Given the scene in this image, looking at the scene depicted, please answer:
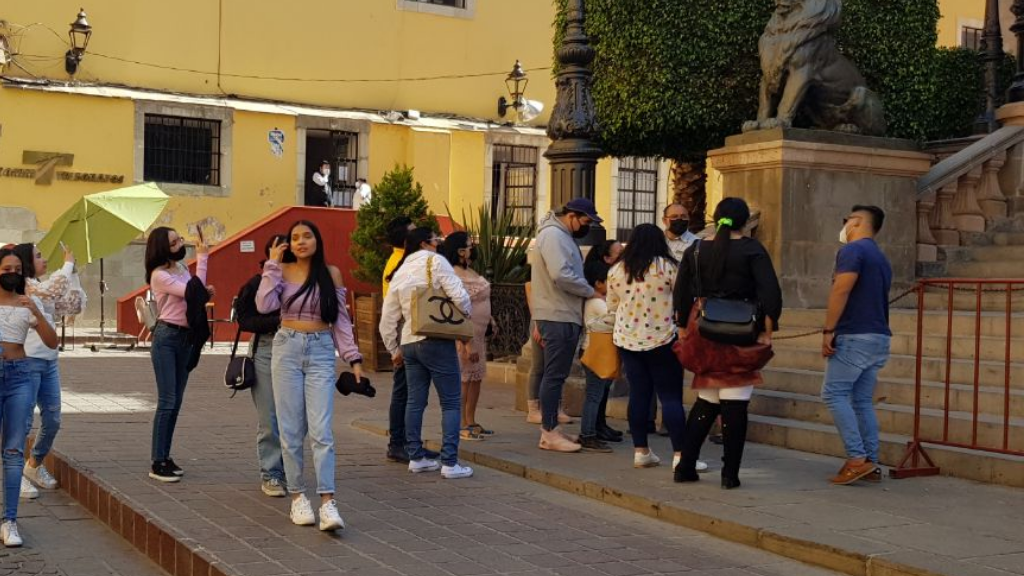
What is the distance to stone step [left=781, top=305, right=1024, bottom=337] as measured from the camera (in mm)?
10625

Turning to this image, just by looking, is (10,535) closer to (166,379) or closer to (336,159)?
(166,379)

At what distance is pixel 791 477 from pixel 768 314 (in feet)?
3.96

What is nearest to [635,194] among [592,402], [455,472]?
[592,402]

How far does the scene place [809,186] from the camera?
42.3 ft

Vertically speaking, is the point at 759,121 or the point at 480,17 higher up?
the point at 480,17

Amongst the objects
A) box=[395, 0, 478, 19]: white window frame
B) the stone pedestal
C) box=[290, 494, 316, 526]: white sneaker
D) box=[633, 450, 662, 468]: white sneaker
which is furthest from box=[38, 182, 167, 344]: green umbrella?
box=[395, 0, 478, 19]: white window frame

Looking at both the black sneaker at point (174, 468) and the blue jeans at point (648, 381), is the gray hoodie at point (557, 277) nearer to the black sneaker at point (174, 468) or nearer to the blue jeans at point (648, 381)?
the blue jeans at point (648, 381)

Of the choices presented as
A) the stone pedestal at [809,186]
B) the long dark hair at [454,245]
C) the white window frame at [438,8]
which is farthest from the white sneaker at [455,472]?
the white window frame at [438,8]

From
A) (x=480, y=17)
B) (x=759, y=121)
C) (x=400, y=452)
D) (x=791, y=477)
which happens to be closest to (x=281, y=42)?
(x=480, y=17)

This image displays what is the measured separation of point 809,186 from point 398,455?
5.19 meters

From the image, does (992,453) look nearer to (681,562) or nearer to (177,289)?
(681,562)

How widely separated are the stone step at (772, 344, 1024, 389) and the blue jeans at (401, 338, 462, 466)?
3.39m

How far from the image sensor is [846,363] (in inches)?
334

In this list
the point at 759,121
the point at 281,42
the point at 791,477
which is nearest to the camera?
the point at 791,477
